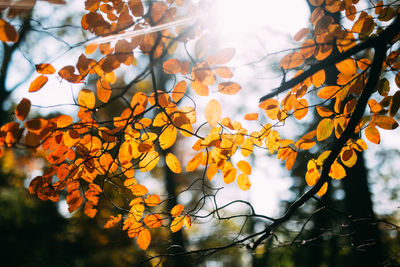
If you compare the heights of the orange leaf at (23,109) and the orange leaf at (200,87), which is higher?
the orange leaf at (200,87)

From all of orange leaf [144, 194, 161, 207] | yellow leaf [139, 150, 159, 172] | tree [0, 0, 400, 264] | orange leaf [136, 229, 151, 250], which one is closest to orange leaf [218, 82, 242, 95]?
tree [0, 0, 400, 264]

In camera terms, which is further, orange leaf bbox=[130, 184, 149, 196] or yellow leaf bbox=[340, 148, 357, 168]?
orange leaf bbox=[130, 184, 149, 196]

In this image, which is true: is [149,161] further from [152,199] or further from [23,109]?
[23,109]

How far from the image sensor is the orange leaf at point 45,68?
1080 mm

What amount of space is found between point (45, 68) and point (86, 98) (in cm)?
22

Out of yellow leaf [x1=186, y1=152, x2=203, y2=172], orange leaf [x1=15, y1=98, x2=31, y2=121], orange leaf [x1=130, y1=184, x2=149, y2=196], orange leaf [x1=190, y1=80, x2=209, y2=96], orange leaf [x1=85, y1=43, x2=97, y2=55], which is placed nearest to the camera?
orange leaf [x1=15, y1=98, x2=31, y2=121]

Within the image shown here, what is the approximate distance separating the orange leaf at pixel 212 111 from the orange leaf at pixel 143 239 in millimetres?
835

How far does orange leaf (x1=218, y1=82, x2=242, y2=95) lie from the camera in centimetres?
114

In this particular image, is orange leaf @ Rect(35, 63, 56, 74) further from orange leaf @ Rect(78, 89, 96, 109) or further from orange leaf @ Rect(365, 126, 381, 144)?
orange leaf @ Rect(365, 126, 381, 144)

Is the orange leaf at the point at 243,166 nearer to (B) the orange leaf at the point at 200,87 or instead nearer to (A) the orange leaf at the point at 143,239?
(B) the orange leaf at the point at 200,87

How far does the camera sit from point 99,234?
347 inches

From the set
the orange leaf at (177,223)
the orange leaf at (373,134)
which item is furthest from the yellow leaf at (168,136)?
the orange leaf at (373,134)

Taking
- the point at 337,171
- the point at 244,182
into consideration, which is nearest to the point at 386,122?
the point at 337,171

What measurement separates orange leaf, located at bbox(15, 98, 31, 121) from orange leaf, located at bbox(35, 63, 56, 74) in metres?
0.15
